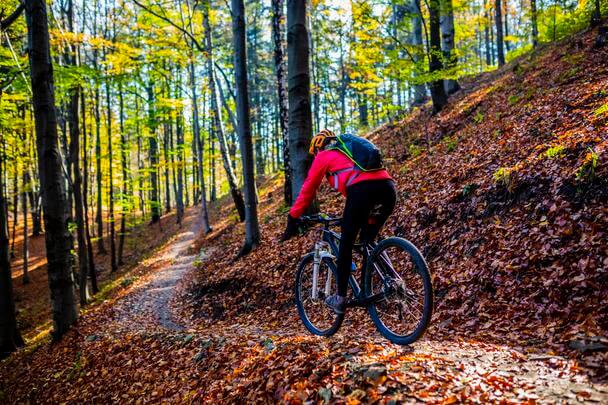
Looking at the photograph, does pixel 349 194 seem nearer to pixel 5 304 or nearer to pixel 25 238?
pixel 5 304

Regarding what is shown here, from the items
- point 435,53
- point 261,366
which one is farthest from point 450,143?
point 261,366

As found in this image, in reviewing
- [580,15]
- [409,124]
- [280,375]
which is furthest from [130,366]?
[580,15]

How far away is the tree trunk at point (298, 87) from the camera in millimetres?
9562

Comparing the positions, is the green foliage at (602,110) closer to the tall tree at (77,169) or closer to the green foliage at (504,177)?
the green foliage at (504,177)

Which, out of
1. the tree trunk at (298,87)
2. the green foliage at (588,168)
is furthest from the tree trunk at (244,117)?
the green foliage at (588,168)

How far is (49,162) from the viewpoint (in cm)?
930

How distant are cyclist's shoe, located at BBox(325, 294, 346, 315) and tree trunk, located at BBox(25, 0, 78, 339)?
7546mm

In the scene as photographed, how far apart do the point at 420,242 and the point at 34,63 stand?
371 inches

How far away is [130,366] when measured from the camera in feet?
24.1

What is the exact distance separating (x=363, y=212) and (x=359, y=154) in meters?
0.67

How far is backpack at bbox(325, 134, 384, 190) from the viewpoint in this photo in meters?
4.45

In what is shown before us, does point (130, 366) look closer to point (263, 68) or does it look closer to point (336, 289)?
point (336, 289)

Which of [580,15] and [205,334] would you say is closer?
[205,334]

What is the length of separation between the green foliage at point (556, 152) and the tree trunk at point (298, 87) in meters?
5.16
